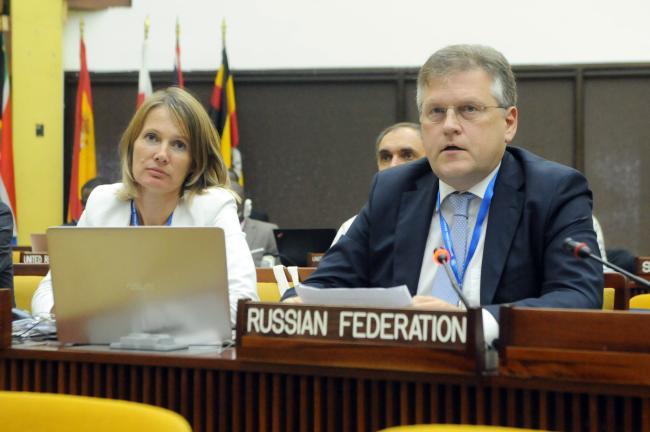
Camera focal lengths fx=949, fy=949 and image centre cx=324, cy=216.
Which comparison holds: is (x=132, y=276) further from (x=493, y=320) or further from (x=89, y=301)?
(x=493, y=320)

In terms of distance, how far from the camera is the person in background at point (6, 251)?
3.57 metres

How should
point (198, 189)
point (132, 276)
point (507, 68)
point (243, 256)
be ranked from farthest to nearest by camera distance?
point (198, 189)
point (243, 256)
point (507, 68)
point (132, 276)

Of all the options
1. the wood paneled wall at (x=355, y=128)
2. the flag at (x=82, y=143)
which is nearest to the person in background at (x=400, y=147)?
the wood paneled wall at (x=355, y=128)

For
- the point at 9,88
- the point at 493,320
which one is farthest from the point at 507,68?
the point at 9,88

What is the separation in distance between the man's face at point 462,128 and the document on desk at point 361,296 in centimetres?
68

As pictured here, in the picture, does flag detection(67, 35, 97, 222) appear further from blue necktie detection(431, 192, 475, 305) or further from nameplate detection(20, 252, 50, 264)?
blue necktie detection(431, 192, 475, 305)

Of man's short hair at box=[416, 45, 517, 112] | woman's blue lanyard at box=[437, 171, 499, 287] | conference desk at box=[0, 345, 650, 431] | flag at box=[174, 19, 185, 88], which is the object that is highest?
flag at box=[174, 19, 185, 88]

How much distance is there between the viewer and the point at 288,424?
1.93m

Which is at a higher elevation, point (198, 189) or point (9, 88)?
point (9, 88)

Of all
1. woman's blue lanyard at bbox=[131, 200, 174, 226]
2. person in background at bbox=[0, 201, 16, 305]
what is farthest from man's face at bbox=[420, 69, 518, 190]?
person in background at bbox=[0, 201, 16, 305]

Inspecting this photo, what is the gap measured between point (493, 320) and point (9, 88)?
6939 mm

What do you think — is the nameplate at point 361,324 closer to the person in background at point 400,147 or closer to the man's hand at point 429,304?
the man's hand at point 429,304

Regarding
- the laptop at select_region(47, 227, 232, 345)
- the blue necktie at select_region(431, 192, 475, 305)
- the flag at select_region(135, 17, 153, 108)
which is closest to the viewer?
the laptop at select_region(47, 227, 232, 345)

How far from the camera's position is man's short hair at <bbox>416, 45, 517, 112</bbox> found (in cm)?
251
